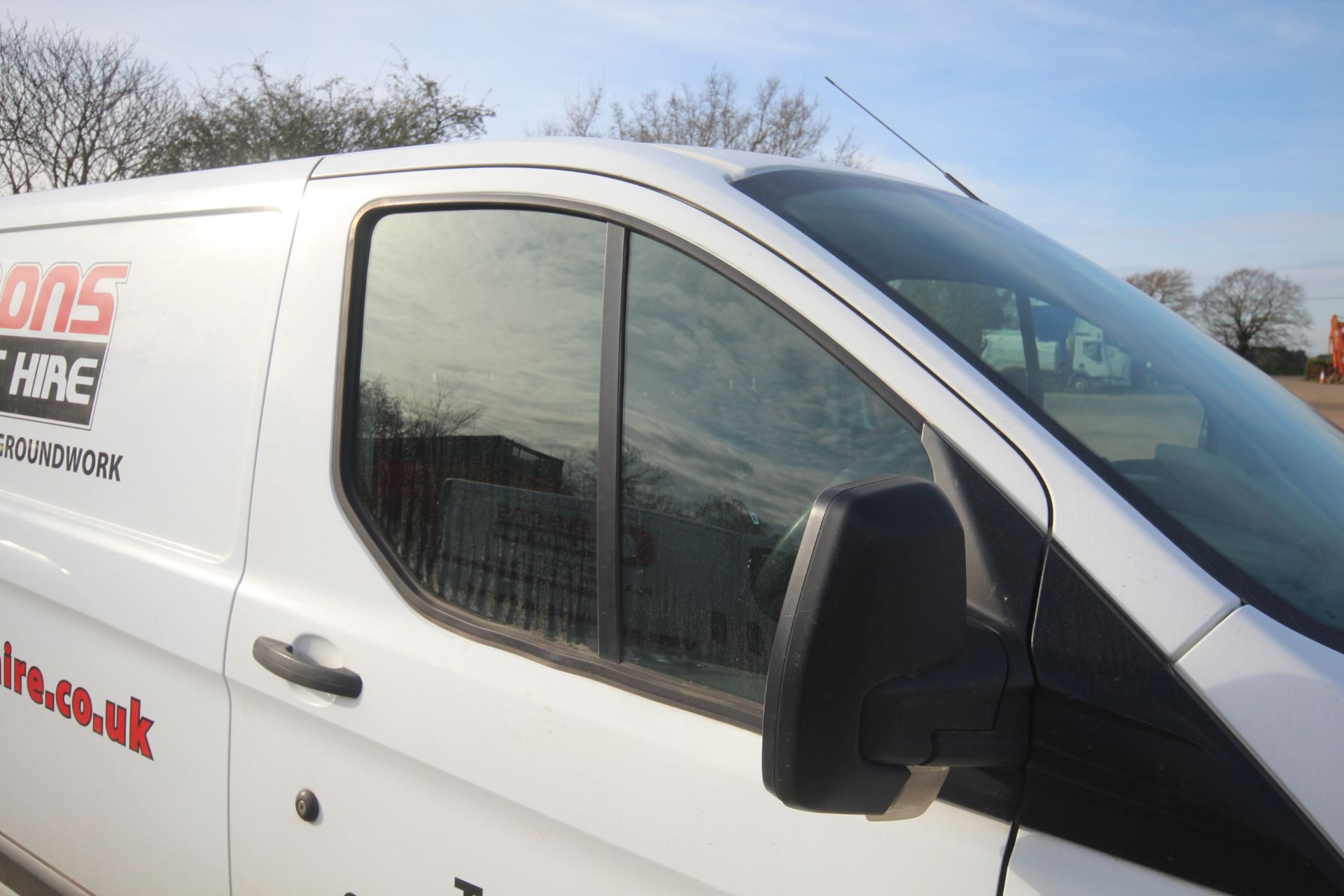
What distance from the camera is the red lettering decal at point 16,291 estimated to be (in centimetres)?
234

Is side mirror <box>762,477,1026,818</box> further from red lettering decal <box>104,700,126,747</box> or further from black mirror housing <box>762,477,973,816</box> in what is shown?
red lettering decal <box>104,700,126,747</box>

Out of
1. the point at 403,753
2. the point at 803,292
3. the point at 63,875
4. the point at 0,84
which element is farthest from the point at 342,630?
the point at 0,84

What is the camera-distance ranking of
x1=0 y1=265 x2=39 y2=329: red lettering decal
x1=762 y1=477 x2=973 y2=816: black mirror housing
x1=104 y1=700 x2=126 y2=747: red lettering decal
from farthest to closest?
x1=0 y1=265 x2=39 y2=329: red lettering decal, x1=104 y1=700 x2=126 y2=747: red lettering decal, x1=762 y1=477 x2=973 y2=816: black mirror housing

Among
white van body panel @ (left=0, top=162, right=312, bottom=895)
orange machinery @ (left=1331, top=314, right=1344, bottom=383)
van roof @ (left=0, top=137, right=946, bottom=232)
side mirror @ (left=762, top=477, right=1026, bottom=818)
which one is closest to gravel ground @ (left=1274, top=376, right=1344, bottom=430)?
orange machinery @ (left=1331, top=314, right=1344, bottom=383)

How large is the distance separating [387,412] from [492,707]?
0.55m

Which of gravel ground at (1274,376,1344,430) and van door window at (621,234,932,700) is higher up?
gravel ground at (1274,376,1344,430)

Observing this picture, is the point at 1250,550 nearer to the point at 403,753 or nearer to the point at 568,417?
the point at 568,417

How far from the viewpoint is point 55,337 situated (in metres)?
2.23

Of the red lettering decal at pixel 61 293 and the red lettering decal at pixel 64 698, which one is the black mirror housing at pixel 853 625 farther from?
the red lettering decal at pixel 61 293

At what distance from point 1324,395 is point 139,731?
3502 centimetres

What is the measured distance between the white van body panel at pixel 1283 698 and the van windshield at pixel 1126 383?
53mm

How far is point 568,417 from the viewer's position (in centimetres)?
148

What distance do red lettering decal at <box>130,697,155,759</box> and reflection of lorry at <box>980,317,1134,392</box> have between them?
1.62 m

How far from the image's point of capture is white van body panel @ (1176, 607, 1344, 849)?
92 cm
